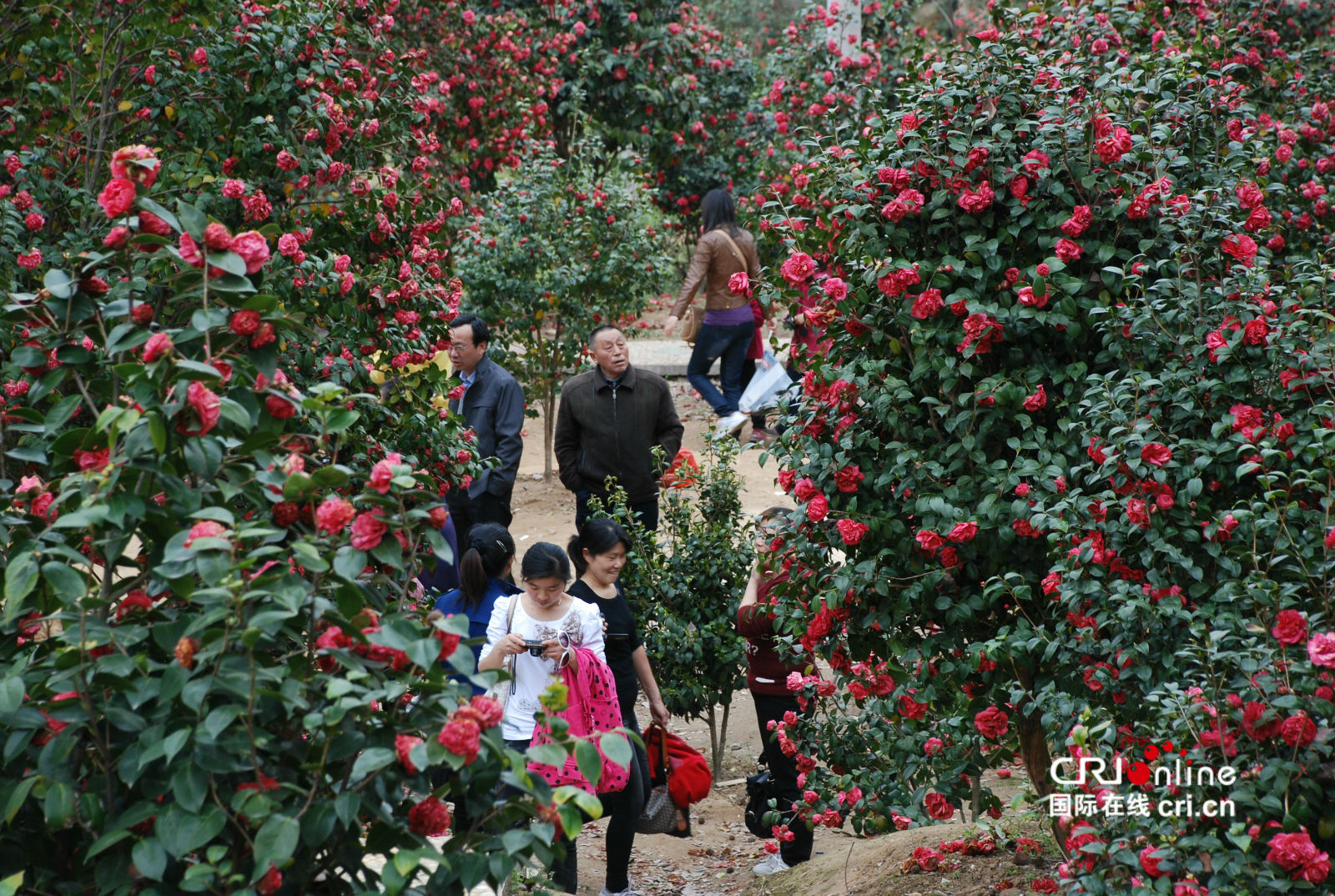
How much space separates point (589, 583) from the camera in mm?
4684

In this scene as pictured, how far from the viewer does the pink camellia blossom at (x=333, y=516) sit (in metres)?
1.89

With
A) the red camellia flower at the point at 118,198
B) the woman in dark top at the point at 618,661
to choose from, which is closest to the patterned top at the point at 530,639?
the woman in dark top at the point at 618,661

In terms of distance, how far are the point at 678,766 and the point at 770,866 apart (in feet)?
1.88

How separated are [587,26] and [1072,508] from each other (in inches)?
449

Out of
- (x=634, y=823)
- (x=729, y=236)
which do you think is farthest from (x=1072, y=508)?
(x=729, y=236)

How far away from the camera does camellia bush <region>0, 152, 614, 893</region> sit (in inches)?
69.9

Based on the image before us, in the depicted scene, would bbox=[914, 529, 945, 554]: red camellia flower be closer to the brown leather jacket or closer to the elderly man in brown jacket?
the elderly man in brown jacket

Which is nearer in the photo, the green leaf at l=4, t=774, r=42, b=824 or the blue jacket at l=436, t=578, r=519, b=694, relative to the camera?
the green leaf at l=4, t=774, r=42, b=824

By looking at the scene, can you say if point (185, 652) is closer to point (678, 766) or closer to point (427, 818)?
point (427, 818)

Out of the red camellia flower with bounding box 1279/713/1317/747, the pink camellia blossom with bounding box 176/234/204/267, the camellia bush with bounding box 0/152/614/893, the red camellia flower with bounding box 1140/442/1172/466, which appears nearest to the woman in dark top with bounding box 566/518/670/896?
the red camellia flower with bounding box 1140/442/1172/466

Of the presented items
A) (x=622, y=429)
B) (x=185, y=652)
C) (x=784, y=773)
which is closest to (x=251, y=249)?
(x=185, y=652)

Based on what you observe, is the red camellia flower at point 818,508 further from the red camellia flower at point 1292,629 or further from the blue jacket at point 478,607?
the blue jacket at point 478,607

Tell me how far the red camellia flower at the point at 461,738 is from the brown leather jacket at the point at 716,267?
7.25 m

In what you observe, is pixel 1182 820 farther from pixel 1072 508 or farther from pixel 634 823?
pixel 634 823
